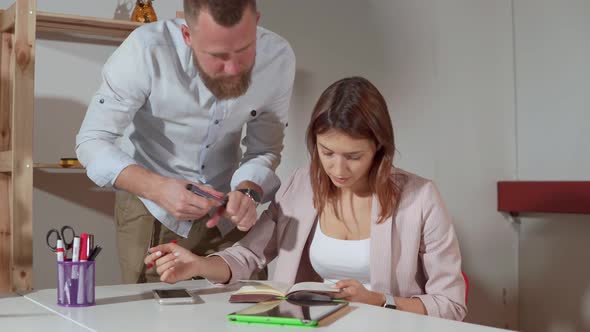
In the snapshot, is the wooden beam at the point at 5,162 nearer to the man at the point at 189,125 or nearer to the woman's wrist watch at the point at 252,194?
the man at the point at 189,125

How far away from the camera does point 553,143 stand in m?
3.62

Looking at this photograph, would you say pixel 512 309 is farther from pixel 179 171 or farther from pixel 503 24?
pixel 179 171

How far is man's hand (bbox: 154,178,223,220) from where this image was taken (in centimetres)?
174

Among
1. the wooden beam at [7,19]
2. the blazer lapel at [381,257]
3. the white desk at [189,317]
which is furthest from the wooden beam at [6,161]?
the blazer lapel at [381,257]

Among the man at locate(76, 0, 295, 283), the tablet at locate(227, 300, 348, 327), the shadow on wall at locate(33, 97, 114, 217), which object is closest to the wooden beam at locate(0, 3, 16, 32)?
the shadow on wall at locate(33, 97, 114, 217)

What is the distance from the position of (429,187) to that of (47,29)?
5.43 feet

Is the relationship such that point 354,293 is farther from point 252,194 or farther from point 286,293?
point 252,194

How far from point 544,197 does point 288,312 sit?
2465mm

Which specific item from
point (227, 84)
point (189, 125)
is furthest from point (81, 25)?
point (227, 84)

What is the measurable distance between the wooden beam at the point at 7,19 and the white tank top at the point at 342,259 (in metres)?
1.36

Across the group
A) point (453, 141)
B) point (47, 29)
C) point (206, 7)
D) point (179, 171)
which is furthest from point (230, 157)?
point (453, 141)

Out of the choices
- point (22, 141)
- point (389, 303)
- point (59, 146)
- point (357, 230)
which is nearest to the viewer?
point (389, 303)

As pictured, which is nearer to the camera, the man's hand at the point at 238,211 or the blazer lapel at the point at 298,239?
the man's hand at the point at 238,211

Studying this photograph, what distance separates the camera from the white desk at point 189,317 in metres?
1.32
